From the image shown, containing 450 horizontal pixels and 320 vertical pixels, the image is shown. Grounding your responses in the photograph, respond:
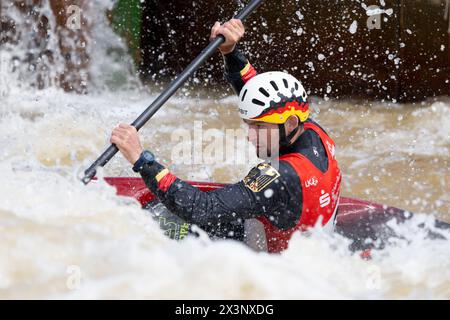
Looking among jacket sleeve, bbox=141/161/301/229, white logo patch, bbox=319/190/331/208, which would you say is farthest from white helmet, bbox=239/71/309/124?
white logo patch, bbox=319/190/331/208

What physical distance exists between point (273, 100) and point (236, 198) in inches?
19.4

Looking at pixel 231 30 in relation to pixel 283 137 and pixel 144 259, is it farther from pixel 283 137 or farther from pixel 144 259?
pixel 144 259

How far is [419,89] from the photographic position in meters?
8.06

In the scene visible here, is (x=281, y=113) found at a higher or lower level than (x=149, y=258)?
higher

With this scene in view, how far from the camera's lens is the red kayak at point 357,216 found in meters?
3.54

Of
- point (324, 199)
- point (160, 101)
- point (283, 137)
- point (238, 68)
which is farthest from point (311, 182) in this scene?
point (238, 68)

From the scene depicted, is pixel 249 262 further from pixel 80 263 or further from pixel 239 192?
pixel 80 263

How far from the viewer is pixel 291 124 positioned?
3225mm

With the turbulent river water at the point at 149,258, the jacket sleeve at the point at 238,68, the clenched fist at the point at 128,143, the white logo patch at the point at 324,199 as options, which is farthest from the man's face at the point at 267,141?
the jacket sleeve at the point at 238,68
